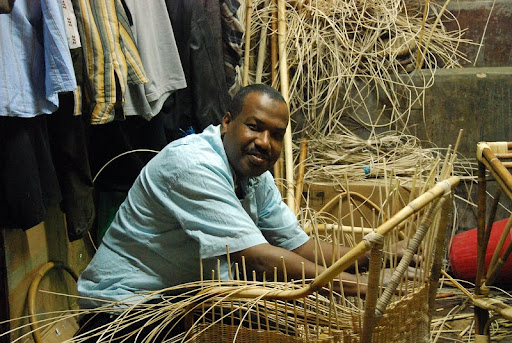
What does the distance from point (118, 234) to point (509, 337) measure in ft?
5.82

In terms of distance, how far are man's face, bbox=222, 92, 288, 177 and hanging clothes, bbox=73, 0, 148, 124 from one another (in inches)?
19.7

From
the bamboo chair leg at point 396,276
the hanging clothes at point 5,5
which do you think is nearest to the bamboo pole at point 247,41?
the bamboo chair leg at point 396,276

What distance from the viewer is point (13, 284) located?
214 cm

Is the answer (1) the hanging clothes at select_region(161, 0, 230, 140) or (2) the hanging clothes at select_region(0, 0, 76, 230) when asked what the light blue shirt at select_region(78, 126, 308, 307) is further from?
(1) the hanging clothes at select_region(161, 0, 230, 140)

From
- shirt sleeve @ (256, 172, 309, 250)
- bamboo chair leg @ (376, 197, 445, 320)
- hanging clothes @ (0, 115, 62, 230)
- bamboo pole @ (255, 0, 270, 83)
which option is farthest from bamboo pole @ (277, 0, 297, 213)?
bamboo chair leg @ (376, 197, 445, 320)

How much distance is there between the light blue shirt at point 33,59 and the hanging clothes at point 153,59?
482 millimetres

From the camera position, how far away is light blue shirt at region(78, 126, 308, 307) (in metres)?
1.60

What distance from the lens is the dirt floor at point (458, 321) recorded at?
2561mm

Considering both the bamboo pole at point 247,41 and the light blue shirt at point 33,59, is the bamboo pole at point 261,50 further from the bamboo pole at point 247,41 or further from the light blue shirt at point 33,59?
the light blue shirt at point 33,59

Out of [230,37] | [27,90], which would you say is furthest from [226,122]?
[230,37]

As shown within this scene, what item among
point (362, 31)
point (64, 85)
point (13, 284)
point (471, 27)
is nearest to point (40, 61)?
point (64, 85)

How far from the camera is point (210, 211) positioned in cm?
161

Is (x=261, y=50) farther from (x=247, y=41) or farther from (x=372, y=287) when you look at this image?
(x=372, y=287)

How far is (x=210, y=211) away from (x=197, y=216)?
5 cm
